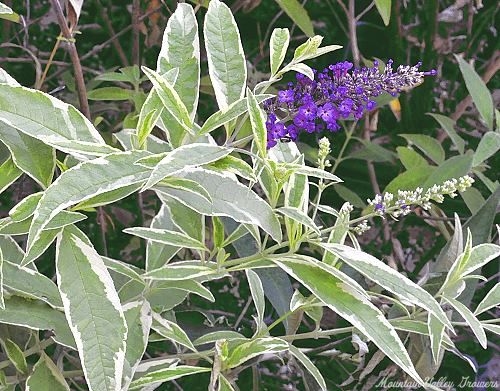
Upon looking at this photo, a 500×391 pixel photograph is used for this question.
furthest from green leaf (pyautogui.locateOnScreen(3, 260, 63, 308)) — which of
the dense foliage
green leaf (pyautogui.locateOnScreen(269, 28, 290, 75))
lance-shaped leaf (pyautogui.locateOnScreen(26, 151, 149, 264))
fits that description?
green leaf (pyautogui.locateOnScreen(269, 28, 290, 75))

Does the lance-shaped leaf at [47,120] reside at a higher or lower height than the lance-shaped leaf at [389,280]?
higher

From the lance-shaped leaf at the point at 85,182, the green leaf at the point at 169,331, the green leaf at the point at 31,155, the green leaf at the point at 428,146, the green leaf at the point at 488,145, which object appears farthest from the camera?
the green leaf at the point at 428,146

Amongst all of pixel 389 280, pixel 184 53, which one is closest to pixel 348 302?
pixel 389 280

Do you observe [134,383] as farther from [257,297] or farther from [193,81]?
[193,81]

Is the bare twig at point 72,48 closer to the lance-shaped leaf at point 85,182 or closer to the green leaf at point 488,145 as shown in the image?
the lance-shaped leaf at point 85,182

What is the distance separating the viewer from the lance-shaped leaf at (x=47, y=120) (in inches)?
19.0

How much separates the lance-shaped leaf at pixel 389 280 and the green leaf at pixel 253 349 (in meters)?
0.10

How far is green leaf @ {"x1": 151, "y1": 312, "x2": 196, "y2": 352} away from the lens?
0.64 metres

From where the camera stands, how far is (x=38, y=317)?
0.60m

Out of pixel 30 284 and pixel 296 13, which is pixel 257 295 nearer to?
pixel 30 284

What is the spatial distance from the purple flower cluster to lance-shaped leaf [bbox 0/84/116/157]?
6.3 inches

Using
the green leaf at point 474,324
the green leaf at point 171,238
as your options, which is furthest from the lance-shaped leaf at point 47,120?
the green leaf at point 474,324

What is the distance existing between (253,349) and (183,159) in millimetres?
212

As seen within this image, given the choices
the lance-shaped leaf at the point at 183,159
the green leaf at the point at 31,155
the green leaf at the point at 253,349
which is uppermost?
the lance-shaped leaf at the point at 183,159
